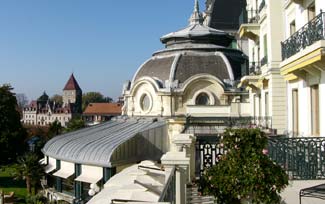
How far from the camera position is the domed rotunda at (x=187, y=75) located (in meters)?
34.7

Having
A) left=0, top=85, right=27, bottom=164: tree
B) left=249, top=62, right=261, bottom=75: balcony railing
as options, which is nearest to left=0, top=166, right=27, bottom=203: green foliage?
left=0, top=85, right=27, bottom=164: tree

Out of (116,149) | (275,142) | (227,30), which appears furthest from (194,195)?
(227,30)

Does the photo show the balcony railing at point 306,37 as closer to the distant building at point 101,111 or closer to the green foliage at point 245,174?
the green foliage at point 245,174

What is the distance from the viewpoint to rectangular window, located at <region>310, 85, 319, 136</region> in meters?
12.7

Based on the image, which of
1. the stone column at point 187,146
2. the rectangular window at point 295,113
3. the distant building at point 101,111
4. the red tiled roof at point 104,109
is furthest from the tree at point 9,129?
the red tiled roof at point 104,109

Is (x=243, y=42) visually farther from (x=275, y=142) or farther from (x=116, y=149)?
(x=275, y=142)

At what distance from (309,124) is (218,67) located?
76.0 feet

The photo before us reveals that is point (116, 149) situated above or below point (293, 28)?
below

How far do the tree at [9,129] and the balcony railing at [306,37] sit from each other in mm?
36100

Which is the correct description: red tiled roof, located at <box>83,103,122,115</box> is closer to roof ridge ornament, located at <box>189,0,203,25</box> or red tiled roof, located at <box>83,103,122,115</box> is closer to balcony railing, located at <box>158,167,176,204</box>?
roof ridge ornament, located at <box>189,0,203,25</box>

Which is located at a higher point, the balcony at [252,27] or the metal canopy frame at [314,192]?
the balcony at [252,27]

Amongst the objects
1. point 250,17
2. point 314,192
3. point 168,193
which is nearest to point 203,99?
point 250,17

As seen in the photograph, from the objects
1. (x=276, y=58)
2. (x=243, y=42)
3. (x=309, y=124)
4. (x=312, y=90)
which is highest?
(x=243, y=42)

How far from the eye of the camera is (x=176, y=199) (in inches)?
301
